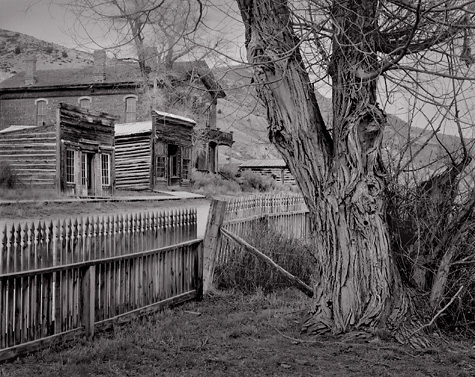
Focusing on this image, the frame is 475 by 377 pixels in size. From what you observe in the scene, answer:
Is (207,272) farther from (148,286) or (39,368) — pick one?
(39,368)

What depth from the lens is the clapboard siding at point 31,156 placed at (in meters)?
28.9

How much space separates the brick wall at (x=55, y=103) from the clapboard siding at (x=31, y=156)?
37.1 ft

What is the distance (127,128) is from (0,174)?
807cm

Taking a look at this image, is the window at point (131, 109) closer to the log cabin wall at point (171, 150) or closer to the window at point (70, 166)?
the log cabin wall at point (171, 150)

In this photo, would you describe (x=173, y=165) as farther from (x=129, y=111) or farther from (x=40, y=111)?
(x=40, y=111)

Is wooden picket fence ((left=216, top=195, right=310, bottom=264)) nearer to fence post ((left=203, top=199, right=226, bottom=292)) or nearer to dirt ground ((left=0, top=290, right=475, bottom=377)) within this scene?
fence post ((left=203, top=199, right=226, bottom=292))

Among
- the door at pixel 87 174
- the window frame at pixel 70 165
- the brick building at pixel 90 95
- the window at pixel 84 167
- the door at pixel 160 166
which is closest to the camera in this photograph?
A: the window frame at pixel 70 165

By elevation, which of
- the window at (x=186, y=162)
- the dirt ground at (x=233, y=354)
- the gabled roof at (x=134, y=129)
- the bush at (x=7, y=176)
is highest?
the gabled roof at (x=134, y=129)

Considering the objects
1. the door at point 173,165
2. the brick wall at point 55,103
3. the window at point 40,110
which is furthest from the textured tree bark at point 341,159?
the window at point 40,110

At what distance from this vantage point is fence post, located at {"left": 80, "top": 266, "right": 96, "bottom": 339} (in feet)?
20.5

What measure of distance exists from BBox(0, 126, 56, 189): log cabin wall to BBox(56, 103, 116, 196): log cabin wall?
1.28m

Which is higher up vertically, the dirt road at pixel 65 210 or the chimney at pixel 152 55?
the chimney at pixel 152 55

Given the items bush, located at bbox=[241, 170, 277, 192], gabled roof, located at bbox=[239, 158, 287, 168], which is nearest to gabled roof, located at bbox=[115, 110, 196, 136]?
bush, located at bbox=[241, 170, 277, 192]

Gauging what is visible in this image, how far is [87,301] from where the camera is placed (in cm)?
624
